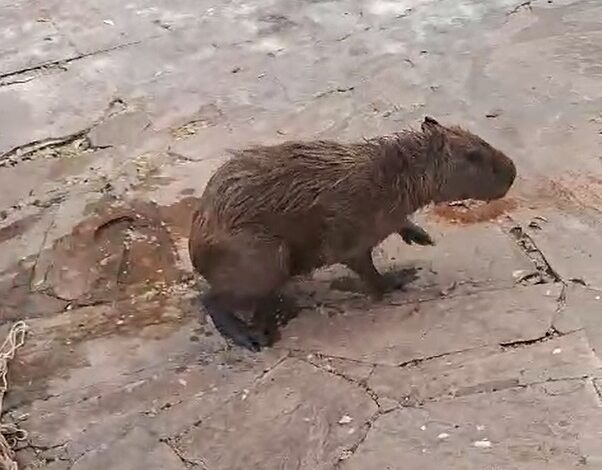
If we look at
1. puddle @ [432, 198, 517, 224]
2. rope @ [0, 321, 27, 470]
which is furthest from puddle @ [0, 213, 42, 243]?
puddle @ [432, 198, 517, 224]

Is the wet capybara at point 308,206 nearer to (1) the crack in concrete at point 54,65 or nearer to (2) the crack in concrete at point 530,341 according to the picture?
(2) the crack in concrete at point 530,341

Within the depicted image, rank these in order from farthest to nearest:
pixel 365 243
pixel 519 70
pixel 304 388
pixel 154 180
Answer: pixel 519 70, pixel 154 180, pixel 365 243, pixel 304 388

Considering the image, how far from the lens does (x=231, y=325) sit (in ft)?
15.2

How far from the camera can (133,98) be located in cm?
651

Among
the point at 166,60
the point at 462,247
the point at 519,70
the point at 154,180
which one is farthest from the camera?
the point at 166,60

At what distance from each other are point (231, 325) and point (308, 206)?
0.63 metres

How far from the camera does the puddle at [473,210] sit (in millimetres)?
5266

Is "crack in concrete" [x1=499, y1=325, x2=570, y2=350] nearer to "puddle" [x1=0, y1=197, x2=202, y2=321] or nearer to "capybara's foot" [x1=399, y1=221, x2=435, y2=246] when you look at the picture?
"capybara's foot" [x1=399, y1=221, x2=435, y2=246]

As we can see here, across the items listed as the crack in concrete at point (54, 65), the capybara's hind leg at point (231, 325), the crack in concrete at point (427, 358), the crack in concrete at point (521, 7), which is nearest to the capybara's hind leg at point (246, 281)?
the capybara's hind leg at point (231, 325)

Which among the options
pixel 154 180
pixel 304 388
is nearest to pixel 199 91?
pixel 154 180

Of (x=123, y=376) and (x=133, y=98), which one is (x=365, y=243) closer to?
(x=123, y=376)

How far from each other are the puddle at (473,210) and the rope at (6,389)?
6.91 feet

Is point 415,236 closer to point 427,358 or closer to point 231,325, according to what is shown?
point 427,358

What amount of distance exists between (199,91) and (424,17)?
167 centimetres
